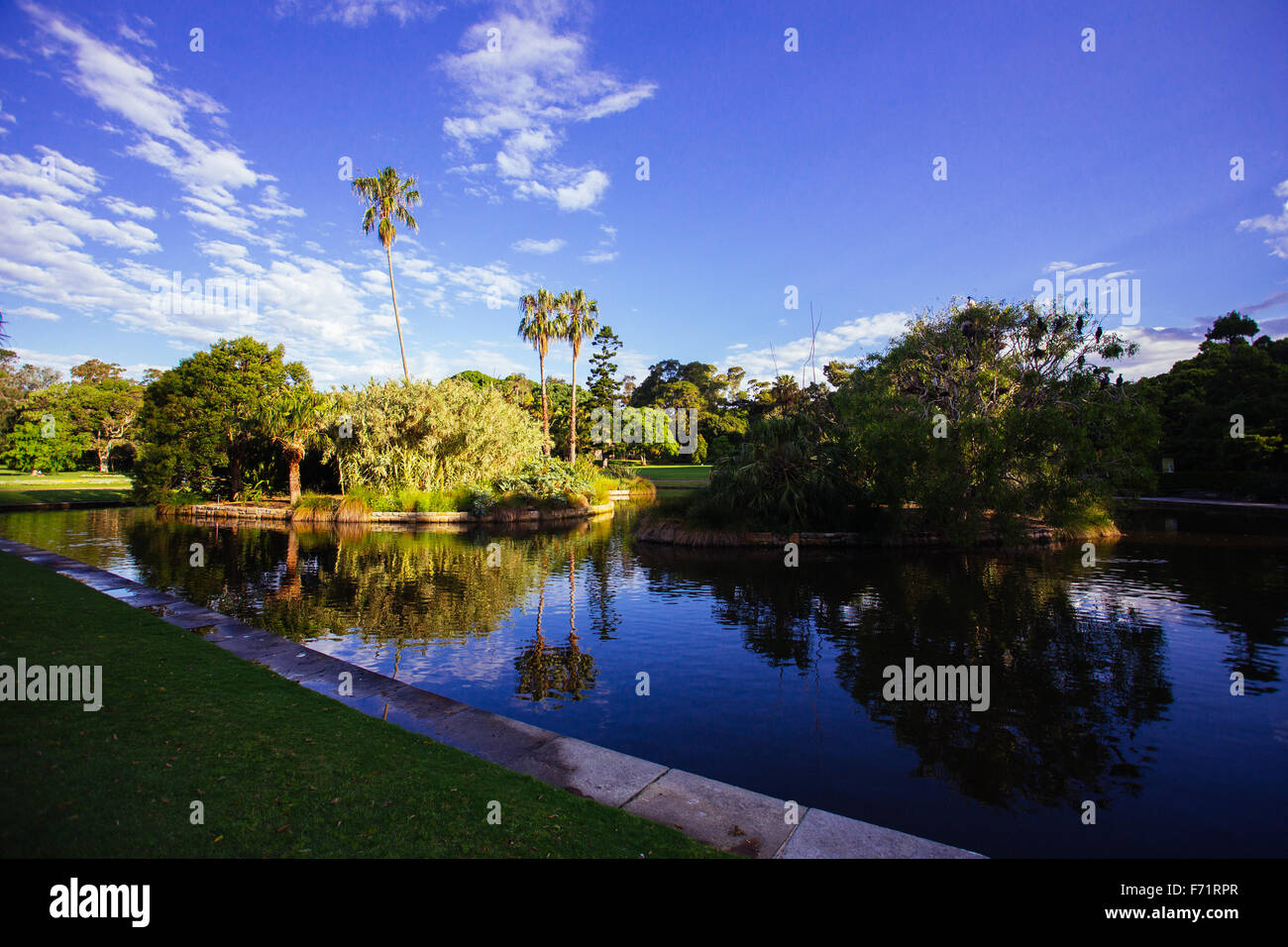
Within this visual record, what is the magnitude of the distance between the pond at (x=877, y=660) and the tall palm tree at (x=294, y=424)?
12.8 meters

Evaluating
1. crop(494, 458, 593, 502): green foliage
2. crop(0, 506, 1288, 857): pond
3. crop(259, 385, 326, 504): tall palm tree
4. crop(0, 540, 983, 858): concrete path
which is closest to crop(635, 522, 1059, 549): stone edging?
crop(0, 506, 1288, 857): pond

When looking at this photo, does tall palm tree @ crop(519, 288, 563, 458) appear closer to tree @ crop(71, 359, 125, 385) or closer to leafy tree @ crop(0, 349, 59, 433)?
leafy tree @ crop(0, 349, 59, 433)

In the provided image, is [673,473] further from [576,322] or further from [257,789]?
[257,789]

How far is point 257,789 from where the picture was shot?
4.88 m

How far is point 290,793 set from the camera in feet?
16.0

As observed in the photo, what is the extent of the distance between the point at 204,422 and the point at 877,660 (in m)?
39.4

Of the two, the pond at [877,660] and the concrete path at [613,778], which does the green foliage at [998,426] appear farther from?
the concrete path at [613,778]

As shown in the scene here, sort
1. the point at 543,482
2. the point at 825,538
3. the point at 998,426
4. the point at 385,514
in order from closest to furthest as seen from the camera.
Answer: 1. the point at 998,426
2. the point at 825,538
3. the point at 385,514
4. the point at 543,482

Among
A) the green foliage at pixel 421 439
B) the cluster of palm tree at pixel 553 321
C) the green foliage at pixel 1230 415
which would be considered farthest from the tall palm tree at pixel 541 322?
the green foliage at pixel 1230 415

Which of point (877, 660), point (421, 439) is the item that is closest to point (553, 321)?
point (421, 439)

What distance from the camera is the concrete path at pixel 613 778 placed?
4.68m
